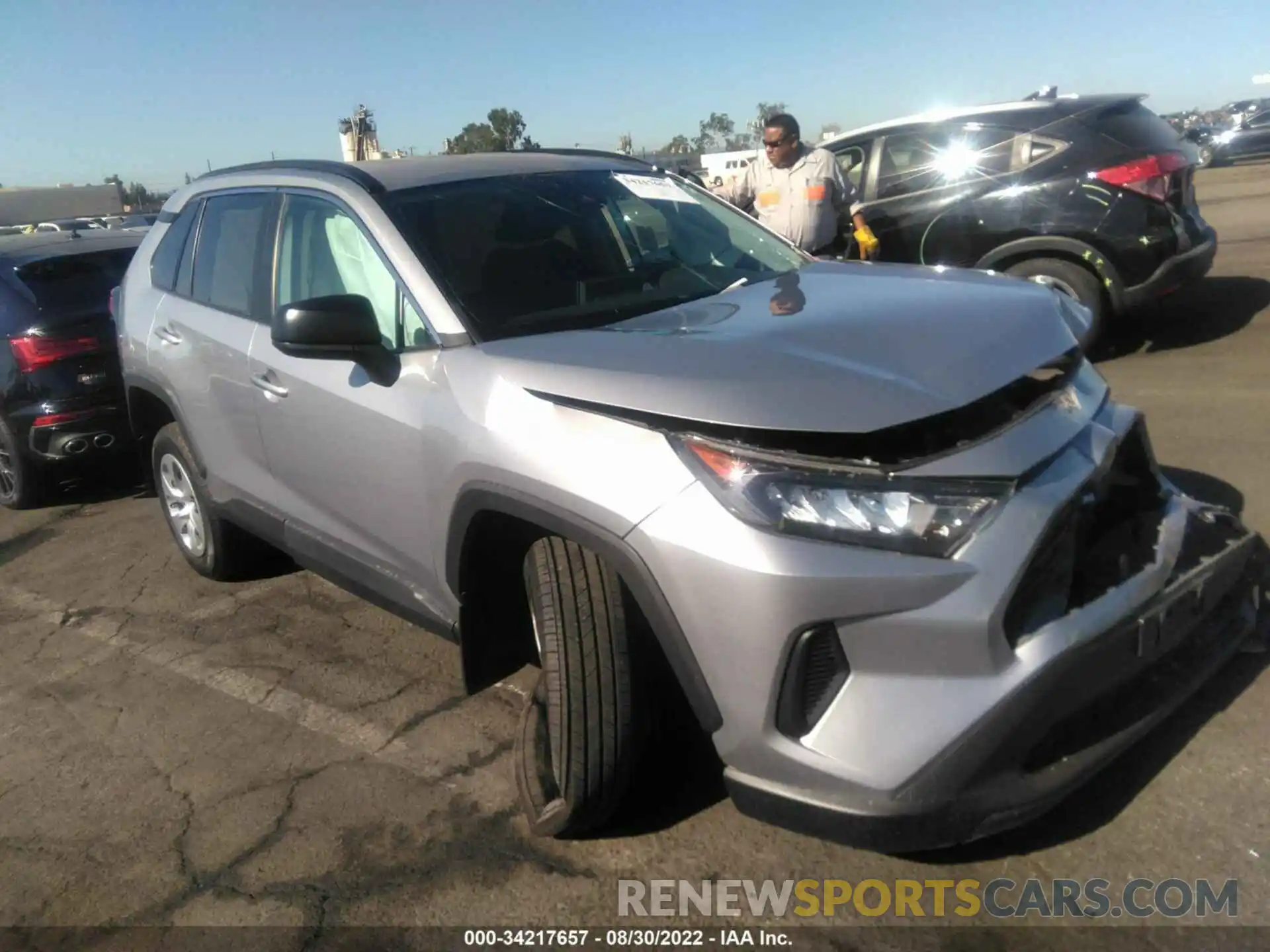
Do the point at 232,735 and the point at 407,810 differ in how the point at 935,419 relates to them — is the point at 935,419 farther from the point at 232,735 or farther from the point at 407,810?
the point at 232,735

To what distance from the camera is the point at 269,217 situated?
12.7 feet

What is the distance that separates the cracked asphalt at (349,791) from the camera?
2.57 meters

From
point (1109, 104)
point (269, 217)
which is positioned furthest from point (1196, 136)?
point (269, 217)

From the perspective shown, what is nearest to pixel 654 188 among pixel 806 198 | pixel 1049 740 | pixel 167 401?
pixel 167 401

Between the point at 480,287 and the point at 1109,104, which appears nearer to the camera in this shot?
the point at 480,287

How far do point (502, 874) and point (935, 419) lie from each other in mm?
1571

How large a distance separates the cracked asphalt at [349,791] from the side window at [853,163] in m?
3.64

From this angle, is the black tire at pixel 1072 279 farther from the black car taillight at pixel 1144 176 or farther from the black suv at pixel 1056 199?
the black car taillight at pixel 1144 176

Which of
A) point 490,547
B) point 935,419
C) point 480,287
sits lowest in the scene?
point 490,547

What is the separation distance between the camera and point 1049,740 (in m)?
2.27

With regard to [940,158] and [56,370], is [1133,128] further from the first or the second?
[56,370]

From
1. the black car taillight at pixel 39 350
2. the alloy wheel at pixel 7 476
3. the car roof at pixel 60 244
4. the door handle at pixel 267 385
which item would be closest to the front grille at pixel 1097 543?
the door handle at pixel 267 385

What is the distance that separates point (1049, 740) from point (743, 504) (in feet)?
2.79

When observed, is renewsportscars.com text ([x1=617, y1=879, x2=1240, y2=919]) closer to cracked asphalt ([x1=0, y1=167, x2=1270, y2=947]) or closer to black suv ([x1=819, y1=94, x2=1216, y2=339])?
cracked asphalt ([x1=0, y1=167, x2=1270, y2=947])
